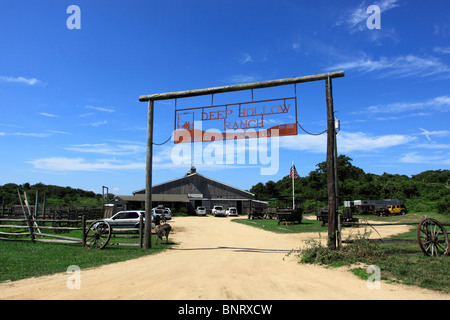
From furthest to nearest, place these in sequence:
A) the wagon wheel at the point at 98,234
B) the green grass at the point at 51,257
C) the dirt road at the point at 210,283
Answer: the wagon wheel at the point at 98,234 < the green grass at the point at 51,257 < the dirt road at the point at 210,283

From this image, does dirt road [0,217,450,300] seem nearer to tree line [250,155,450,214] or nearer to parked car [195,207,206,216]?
tree line [250,155,450,214]

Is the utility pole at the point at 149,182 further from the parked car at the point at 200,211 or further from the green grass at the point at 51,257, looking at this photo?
the parked car at the point at 200,211

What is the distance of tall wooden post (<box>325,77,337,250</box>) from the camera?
10.6 metres

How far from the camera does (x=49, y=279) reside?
7488 millimetres

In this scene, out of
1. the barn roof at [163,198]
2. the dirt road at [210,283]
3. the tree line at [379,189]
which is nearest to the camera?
the dirt road at [210,283]

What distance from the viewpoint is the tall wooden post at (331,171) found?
10.6 meters

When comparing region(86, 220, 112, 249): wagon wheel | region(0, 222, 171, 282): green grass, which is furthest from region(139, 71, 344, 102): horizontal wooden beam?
region(0, 222, 171, 282): green grass

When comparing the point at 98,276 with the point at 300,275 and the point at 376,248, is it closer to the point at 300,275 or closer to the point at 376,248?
the point at 300,275

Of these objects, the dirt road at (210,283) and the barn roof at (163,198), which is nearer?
the dirt road at (210,283)

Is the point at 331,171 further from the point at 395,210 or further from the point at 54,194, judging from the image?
the point at 54,194

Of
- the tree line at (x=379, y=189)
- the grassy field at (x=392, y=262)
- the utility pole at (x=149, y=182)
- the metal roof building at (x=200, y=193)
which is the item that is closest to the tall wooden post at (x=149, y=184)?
the utility pole at (x=149, y=182)

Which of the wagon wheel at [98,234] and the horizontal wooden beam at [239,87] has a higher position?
the horizontal wooden beam at [239,87]

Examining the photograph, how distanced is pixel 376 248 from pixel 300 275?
140 inches
